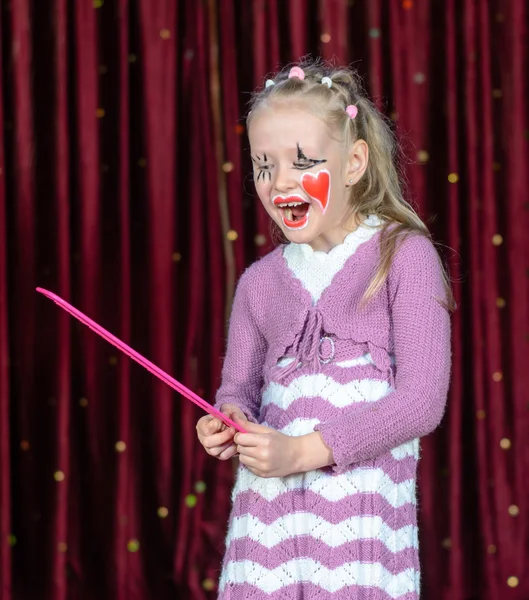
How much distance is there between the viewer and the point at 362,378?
1.10m

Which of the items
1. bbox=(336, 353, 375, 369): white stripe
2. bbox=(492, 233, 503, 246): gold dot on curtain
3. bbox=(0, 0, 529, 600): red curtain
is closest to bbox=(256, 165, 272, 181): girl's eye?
bbox=(336, 353, 375, 369): white stripe

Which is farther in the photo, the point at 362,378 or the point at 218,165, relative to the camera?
the point at 218,165

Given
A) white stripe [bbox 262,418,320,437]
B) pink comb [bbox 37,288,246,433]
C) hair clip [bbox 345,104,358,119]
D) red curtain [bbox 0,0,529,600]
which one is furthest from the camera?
red curtain [bbox 0,0,529,600]

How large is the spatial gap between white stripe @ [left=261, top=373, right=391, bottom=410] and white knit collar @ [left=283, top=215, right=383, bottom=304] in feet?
0.34

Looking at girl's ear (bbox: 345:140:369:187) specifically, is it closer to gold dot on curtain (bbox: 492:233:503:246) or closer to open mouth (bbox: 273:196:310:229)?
open mouth (bbox: 273:196:310:229)

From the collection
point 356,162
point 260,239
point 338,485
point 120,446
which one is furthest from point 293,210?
point 120,446

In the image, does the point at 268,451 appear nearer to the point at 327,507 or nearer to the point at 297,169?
the point at 327,507

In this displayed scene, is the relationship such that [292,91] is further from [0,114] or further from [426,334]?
[0,114]

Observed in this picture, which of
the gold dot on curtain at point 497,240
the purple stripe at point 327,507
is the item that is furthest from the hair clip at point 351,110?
the gold dot on curtain at point 497,240

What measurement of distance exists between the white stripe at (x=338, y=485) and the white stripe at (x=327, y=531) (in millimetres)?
28

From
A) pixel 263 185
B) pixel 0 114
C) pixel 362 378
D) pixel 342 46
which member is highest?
pixel 342 46

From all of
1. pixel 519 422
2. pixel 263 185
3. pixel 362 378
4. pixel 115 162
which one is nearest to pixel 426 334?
pixel 362 378

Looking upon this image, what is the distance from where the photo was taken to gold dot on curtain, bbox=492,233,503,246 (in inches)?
79.2

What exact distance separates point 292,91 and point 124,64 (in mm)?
961
